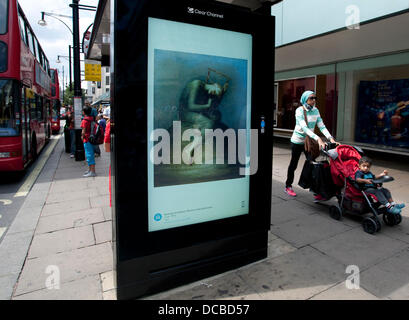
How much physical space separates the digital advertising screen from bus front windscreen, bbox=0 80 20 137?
5.89 m

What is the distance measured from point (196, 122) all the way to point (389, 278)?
7.88ft

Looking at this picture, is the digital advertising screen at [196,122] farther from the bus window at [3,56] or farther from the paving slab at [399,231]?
the bus window at [3,56]

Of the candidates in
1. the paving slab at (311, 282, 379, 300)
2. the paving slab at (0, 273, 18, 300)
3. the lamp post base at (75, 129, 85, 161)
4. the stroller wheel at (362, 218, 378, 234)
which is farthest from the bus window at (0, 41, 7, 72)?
→ the stroller wheel at (362, 218, 378, 234)

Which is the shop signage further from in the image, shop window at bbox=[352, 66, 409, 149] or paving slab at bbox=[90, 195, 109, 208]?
shop window at bbox=[352, 66, 409, 149]

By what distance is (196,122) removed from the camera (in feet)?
9.37

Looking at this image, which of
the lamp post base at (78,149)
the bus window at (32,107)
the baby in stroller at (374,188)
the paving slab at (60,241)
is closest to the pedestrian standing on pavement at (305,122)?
the baby in stroller at (374,188)

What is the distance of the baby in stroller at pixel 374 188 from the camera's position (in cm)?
400

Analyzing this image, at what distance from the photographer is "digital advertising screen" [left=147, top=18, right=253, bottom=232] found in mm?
2641

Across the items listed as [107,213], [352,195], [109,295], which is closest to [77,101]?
[107,213]

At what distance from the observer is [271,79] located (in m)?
3.21

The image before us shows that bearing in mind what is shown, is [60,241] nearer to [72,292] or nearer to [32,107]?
[72,292]

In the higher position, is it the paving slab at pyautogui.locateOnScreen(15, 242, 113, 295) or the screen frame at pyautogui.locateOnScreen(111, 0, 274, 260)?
the screen frame at pyautogui.locateOnScreen(111, 0, 274, 260)

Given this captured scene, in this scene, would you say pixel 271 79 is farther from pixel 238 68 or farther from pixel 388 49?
pixel 388 49
